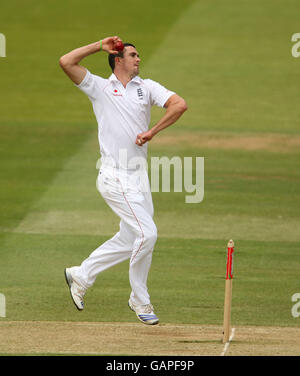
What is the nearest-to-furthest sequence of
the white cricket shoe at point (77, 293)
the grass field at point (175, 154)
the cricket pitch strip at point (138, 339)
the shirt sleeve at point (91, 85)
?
the cricket pitch strip at point (138, 339) < the shirt sleeve at point (91, 85) < the white cricket shoe at point (77, 293) < the grass field at point (175, 154)

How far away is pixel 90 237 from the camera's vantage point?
45.9ft

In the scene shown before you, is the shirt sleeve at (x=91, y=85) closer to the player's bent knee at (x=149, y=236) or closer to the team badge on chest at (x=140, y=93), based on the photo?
the team badge on chest at (x=140, y=93)

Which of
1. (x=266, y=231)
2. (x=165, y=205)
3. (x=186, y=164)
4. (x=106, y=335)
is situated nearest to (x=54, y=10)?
(x=186, y=164)

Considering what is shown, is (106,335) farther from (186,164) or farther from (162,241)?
(186,164)

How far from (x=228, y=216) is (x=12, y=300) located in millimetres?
5841

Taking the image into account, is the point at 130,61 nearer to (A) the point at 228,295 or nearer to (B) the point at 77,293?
(B) the point at 77,293

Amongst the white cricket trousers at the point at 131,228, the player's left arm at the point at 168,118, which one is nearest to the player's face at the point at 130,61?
the player's left arm at the point at 168,118

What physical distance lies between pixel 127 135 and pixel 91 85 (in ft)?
1.90

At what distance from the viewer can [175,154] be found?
19.8 metres

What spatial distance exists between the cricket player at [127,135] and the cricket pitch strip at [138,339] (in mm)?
358

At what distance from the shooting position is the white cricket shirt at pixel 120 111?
9023mm

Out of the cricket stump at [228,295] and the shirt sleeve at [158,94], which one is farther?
the shirt sleeve at [158,94]

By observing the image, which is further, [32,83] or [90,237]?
[32,83]

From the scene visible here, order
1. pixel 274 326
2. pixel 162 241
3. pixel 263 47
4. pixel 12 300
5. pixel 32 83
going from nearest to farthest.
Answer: pixel 274 326 < pixel 12 300 < pixel 162 241 < pixel 32 83 < pixel 263 47
